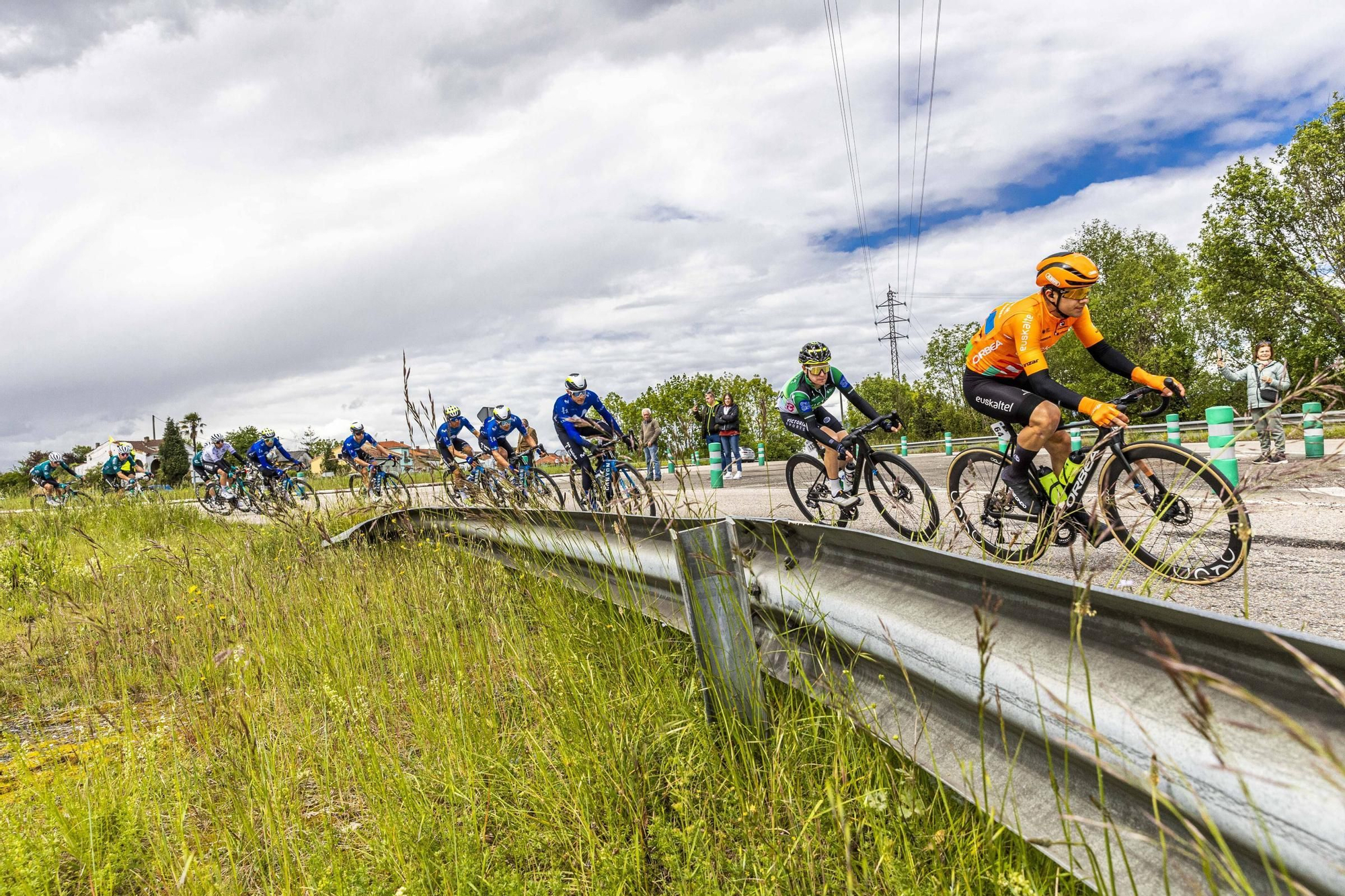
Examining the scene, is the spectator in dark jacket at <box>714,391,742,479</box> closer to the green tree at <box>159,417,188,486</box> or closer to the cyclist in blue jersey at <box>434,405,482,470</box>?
the cyclist in blue jersey at <box>434,405,482,470</box>

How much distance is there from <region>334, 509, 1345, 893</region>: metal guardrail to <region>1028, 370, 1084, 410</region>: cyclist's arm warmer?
3.40 metres

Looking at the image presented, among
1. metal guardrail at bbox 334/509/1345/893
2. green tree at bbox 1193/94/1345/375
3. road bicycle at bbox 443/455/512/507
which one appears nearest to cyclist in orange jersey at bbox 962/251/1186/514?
metal guardrail at bbox 334/509/1345/893

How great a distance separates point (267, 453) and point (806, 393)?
Result: 1591 centimetres

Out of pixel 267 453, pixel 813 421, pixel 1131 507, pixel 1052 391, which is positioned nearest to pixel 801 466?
pixel 813 421

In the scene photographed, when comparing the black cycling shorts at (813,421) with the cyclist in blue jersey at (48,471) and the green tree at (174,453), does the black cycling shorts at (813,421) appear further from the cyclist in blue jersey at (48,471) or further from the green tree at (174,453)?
the green tree at (174,453)

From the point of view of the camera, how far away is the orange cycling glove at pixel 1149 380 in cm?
437

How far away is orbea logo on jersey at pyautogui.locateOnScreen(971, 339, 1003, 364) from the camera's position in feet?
17.6

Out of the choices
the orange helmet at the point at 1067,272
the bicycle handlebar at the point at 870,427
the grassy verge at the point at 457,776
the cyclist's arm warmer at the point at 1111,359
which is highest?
the orange helmet at the point at 1067,272

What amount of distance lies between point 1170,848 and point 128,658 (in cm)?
447

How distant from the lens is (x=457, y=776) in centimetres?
211

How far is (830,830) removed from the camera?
1588 mm

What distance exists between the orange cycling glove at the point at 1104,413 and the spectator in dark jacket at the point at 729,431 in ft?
44.2

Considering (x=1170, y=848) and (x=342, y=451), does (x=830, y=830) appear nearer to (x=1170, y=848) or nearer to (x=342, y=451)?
(x=1170, y=848)

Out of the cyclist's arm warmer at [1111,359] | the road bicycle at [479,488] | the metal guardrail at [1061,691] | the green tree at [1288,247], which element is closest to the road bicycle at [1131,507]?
the cyclist's arm warmer at [1111,359]
